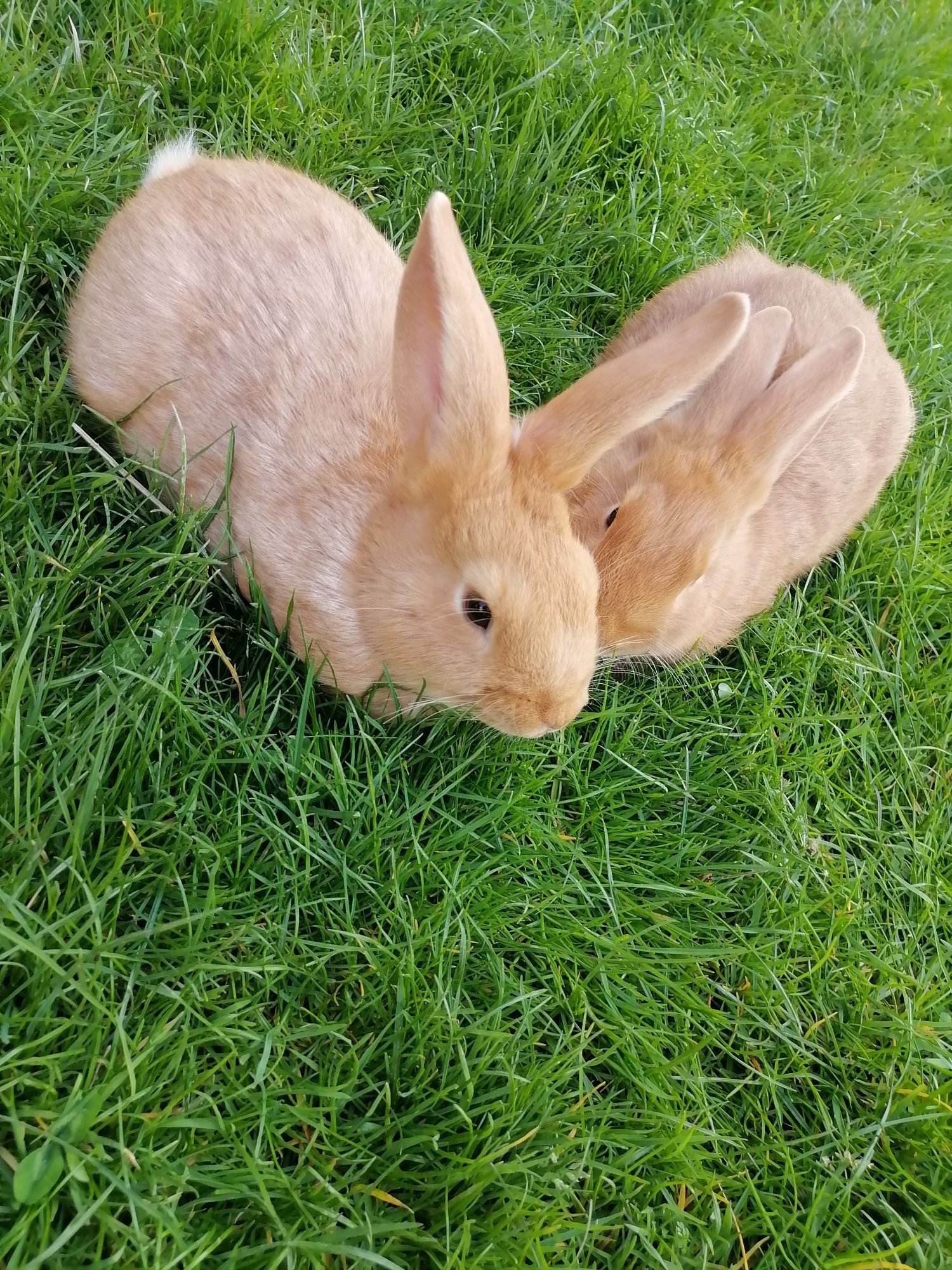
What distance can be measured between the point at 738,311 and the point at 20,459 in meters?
1.85

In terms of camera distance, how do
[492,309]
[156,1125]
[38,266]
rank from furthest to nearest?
[492,309] < [38,266] < [156,1125]

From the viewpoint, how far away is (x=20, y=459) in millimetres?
2504

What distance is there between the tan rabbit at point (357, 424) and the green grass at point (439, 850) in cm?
20

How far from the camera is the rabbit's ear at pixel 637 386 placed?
2234 mm

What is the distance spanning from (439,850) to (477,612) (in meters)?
0.69

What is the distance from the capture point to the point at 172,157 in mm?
3109

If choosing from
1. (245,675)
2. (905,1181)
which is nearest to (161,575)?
(245,675)

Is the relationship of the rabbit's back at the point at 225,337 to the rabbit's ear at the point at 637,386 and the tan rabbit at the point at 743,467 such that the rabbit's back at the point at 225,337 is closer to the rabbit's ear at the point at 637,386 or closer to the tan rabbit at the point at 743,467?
the rabbit's ear at the point at 637,386

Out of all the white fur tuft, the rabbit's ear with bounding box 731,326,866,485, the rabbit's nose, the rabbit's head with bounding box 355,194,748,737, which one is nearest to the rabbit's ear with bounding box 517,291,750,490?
the rabbit's head with bounding box 355,194,748,737

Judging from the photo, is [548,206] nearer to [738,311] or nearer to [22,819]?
[738,311]

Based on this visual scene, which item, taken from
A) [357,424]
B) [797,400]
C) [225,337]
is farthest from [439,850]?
[797,400]

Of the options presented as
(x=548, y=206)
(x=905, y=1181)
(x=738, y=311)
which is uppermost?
(x=738, y=311)

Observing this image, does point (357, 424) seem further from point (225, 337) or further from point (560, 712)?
point (560, 712)

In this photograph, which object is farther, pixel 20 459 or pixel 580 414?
pixel 20 459
